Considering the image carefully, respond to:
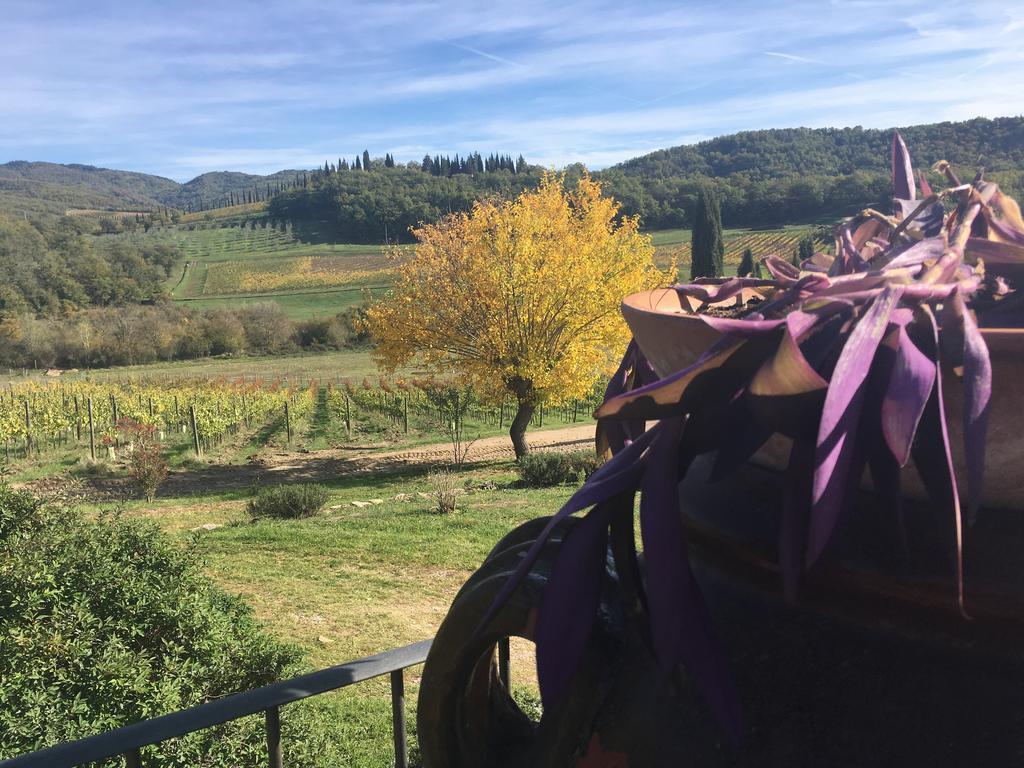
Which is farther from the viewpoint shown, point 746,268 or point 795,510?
point 746,268

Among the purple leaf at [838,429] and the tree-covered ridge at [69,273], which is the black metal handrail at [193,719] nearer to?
the purple leaf at [838,429]

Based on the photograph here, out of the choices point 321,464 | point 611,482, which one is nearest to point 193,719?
point 611,482

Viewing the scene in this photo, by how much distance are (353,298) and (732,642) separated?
6197 cm

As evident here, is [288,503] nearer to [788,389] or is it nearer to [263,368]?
[788,389]

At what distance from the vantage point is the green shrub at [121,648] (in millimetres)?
3012

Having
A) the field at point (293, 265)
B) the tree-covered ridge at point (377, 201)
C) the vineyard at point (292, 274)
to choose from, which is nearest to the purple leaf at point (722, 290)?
the field at point (293, 265)

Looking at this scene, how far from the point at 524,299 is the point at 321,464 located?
22.2 feet

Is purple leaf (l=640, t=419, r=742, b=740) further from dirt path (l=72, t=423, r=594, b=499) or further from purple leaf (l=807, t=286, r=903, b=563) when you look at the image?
dirt path (l=72, t=423, r=594, b=499)

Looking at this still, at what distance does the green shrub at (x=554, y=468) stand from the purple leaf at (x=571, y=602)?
13.3m

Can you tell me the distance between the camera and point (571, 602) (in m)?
0.62

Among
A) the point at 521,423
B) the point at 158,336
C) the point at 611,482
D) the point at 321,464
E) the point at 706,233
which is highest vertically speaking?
the point at 706,233

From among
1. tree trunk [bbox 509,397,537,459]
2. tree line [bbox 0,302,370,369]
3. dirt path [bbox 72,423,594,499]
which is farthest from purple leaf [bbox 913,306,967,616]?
tree line [bbox 0,302,370,369]

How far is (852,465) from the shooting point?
524mm

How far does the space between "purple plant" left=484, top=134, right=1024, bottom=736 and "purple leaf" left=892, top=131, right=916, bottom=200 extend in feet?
0.72
